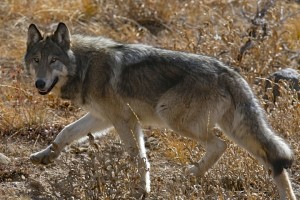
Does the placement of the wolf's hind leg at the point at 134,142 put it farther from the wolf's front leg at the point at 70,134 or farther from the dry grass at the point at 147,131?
the wolf's front leg at the point at 70,134

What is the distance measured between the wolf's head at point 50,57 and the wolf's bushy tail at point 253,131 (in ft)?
4.92

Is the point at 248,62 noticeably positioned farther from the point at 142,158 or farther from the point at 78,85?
the point at 142,158

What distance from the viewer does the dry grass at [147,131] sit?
6520 millimetres

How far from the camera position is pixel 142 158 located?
6453 millimetres

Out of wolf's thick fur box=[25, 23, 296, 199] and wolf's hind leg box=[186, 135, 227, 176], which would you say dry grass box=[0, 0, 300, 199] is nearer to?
wolf's hind leg box=[186, 135, 227, 176]

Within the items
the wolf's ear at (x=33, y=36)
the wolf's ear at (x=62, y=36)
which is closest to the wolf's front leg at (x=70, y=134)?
the wolf's ear at (x=62, y=36)

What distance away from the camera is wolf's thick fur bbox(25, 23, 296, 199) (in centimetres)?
671

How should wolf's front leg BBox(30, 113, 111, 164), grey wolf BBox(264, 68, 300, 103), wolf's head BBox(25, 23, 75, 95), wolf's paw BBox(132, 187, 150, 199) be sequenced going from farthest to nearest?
grey wolf BBox(264, 68, 300, 103) → wolf's front leg BBox(30, 113, 111, 164) → wolf's head BBox(25, 23, 75, 95) → wolf's paw BBox(132, 187, 150, 199)

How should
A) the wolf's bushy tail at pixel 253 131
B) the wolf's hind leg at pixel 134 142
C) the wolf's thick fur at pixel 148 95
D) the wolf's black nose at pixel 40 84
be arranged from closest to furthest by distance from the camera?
the wolf's bushy tail at pixel 253 131 < the wolf's thick fur at pixel 148 95 < the wolf's hind leg at pixel 134 142 < the wolf's black nose at pixel 40 84

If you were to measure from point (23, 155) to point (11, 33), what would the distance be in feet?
11.6

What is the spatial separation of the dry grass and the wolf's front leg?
0.14 metres

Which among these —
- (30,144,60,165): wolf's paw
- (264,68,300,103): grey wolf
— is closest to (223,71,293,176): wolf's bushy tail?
(30,144,60,165): wolf's paw

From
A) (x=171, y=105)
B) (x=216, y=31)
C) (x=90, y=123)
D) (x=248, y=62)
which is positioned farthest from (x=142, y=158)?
(x=216, y=31)

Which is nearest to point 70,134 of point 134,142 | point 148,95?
point 134,142
